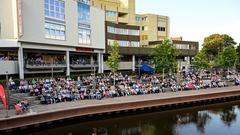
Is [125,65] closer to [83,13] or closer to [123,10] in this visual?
[83,13]

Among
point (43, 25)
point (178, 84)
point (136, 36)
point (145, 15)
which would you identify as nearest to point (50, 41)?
point (43, 25)

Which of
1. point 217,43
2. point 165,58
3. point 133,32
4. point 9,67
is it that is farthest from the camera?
point 217,43

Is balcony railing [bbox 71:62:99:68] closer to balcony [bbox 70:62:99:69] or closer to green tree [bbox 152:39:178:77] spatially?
balcony [bbox 70:62:99:69]

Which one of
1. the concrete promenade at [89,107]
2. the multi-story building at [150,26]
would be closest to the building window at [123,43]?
the multi-story building at [150,26]

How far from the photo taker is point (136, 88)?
37.2m

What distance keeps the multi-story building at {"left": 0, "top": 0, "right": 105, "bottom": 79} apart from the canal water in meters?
15.8

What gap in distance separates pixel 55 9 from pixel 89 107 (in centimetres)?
2008

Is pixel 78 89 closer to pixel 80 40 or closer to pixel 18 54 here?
pixel 18 54

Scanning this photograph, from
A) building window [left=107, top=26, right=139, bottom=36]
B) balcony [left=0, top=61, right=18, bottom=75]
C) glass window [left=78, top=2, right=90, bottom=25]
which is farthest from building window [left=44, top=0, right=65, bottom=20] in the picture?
building window [left=107, top=26, right=139, bottom=36]

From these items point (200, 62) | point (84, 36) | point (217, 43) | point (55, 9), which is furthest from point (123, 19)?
point (217, 43)

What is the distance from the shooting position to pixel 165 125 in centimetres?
2683

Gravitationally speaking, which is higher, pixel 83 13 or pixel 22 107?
pixel 83 13

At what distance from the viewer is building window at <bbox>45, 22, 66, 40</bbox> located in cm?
3947

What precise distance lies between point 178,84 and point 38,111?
2459cm
